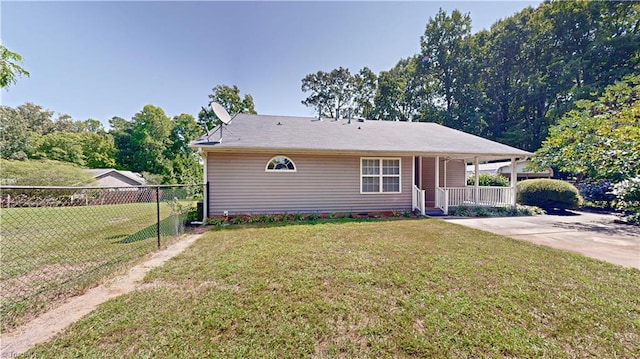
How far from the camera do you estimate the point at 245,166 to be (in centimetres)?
811

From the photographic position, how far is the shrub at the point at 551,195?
32.6 feet

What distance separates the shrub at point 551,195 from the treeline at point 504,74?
16.1m

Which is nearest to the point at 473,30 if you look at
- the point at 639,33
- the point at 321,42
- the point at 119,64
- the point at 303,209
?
the point at 639,33

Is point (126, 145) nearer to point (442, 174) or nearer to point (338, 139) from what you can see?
point (338, 139)

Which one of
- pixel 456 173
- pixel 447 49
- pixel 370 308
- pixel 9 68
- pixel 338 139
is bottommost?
pixel 370 308

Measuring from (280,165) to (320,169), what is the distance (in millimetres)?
1459

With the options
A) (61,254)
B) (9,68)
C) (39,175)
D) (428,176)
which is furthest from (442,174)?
(39,175)

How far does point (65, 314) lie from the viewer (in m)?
2.51

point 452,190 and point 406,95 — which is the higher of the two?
point 406,95

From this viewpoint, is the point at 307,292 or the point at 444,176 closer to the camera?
the point at 307,292

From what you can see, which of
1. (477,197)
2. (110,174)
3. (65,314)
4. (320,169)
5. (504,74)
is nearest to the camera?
(65,314)

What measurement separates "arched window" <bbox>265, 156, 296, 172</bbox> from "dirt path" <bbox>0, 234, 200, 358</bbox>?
189 inches

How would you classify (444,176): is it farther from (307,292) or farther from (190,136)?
(190,136)

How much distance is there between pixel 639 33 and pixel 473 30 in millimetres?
13299
